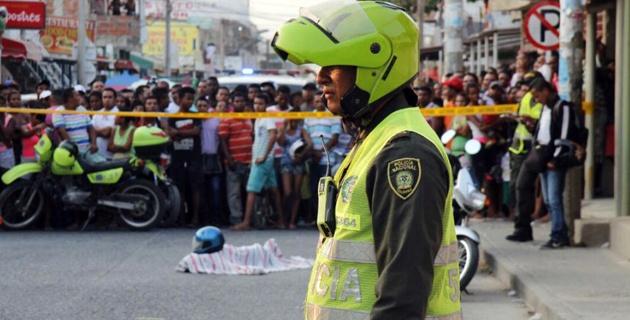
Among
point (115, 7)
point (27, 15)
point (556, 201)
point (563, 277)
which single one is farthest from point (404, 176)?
point (115, 7)

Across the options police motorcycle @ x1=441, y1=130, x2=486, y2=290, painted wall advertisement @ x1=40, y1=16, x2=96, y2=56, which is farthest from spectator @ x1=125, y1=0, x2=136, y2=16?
police motorcycle @ x1=441, y1=130, x2=486, y2=290

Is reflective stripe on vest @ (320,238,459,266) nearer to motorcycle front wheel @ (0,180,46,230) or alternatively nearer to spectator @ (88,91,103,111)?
motorcycle front wheel @ (0,180,46,230)

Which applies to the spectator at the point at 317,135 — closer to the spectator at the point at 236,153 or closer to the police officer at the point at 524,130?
the spectator at the point at 236,153

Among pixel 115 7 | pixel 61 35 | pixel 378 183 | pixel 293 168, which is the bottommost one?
A: pixel 293 168

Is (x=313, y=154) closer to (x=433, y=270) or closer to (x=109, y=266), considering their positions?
(x=109, y=266)

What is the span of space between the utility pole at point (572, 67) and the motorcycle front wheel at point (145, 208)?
511cm

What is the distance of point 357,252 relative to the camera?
3.12m

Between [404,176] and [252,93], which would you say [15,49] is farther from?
[404,176]

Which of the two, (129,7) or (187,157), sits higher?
(129,7)

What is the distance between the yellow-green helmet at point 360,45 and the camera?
3.16m

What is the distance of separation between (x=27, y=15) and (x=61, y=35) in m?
13.4

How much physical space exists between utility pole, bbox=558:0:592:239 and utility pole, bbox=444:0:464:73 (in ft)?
28.8

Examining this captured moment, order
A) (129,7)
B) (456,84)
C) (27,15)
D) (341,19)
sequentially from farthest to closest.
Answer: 1. (129,7)
2. (27,15)
3. (456,84)
4. (341,19)

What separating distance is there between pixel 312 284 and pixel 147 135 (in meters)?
12.6
